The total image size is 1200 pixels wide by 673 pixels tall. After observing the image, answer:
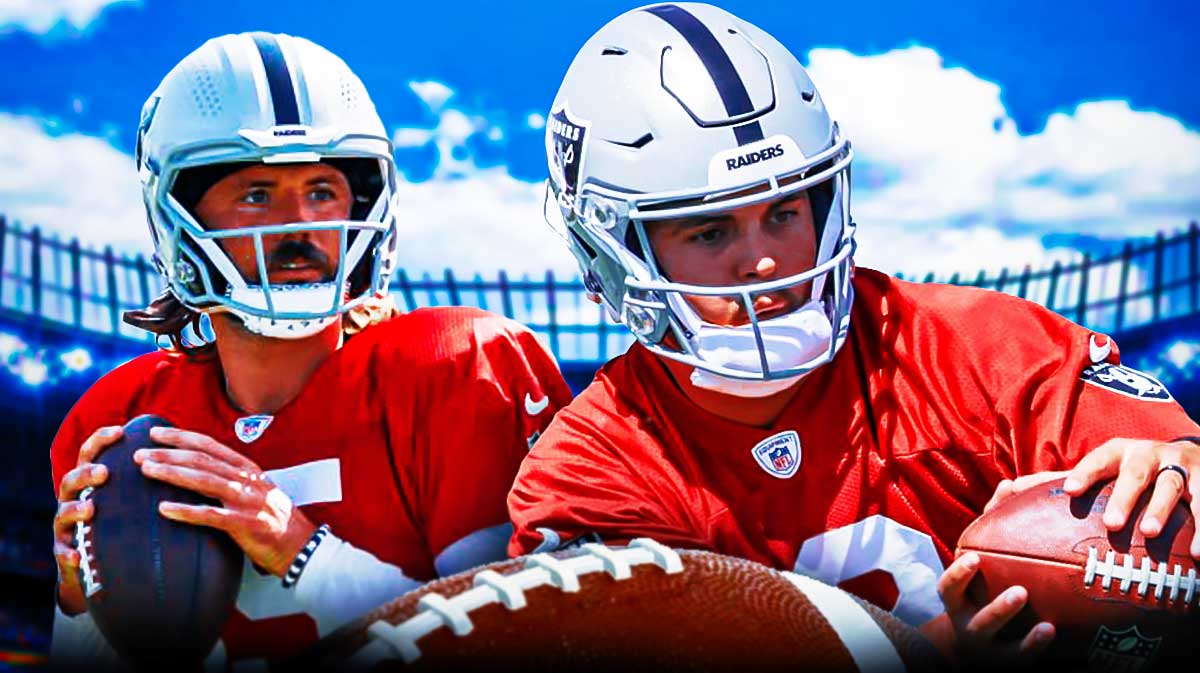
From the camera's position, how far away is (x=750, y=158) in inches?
83.6

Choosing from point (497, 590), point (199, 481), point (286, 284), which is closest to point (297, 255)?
point (286, 284)

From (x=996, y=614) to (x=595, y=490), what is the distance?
0.56 meters

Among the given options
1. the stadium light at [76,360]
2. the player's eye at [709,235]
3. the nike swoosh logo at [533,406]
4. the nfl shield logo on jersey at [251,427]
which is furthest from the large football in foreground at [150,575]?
the stadium light at [76,360]

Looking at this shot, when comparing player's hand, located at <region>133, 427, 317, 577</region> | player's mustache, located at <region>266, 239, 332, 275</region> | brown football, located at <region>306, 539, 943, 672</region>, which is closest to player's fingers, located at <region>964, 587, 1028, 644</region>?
brown football, located at <region>306, 539, 943, 672</region>

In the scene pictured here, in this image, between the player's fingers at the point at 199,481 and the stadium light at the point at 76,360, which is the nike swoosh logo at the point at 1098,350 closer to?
the player's fingers at the point at 199,481

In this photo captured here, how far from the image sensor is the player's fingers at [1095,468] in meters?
1.89

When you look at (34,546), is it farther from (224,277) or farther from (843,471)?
(843,471)

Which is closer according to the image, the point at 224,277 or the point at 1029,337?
the point at 1029,337

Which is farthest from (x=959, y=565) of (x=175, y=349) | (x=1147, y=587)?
(x=175, y=349)

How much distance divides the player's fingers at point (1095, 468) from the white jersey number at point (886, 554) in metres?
0.28

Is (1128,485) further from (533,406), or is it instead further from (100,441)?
(100,441)

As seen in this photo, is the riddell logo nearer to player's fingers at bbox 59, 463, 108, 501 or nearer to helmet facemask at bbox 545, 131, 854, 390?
helmet facemask at bbox 545, 131, 854, 390

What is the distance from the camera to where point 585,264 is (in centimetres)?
235

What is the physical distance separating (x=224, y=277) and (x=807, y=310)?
93 cm
